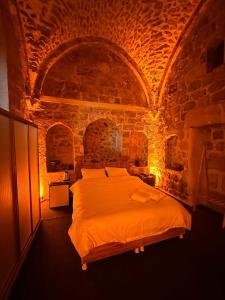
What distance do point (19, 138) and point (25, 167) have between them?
44 centimetres

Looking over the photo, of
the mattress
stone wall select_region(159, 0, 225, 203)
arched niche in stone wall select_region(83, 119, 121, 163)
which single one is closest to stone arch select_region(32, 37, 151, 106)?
stone wall select_region(159, 0, 225, 203)

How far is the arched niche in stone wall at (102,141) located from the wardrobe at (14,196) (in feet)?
8.18

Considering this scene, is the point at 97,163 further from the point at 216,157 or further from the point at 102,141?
the point at 216,157

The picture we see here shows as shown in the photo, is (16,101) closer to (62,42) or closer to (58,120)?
(58,120)

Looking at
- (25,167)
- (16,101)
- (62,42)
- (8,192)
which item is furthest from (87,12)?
(8,192)

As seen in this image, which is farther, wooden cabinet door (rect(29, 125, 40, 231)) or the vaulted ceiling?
the vaulted ceiling

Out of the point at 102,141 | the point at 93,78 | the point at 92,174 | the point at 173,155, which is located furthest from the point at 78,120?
the point at 173,155

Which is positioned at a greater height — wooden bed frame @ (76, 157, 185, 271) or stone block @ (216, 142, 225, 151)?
stone block @ (216, 142, 225, 151)

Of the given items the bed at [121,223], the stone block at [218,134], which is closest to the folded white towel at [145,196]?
the bed at [121,223]

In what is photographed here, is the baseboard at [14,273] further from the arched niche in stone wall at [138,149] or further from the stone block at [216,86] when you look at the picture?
the stone block at [216,86]

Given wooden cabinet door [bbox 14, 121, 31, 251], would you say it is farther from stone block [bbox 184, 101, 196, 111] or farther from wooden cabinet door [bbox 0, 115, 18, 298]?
stone block [bbox 184, 101, 196, 111]

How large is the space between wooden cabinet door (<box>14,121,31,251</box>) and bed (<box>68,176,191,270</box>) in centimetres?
66

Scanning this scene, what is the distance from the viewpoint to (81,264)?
1.88 metres

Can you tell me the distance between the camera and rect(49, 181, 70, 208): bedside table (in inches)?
139
